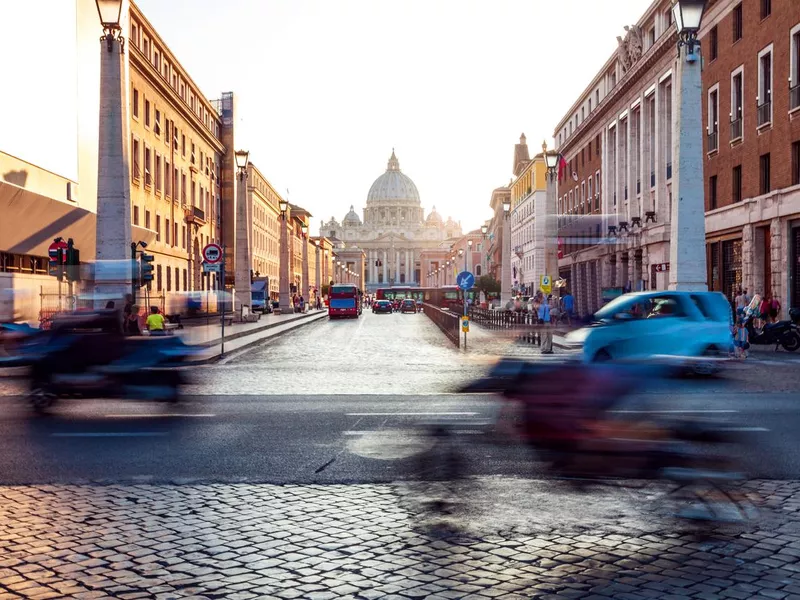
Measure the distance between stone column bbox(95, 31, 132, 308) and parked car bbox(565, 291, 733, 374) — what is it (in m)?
12.5

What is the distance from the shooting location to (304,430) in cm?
1049

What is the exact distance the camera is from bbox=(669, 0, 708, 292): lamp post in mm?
21328

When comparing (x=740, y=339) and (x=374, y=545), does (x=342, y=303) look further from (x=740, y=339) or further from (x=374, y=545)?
(x=374, y=545)

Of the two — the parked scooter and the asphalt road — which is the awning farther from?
the parked scooter

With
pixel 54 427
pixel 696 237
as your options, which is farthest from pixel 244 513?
pixel 696 237

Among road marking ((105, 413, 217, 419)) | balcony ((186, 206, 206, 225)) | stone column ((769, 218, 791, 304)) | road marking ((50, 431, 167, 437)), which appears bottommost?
road marking ((50, 431, 167, 437))

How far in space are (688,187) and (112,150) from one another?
14326mm

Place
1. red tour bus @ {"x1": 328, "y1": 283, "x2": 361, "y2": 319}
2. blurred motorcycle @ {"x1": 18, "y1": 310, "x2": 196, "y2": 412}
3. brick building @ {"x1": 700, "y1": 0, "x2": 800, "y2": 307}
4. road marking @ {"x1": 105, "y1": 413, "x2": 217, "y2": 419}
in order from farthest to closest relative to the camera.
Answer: red tour bus @ {"x1": 328, "y1": 283, "x2": 361, "y2": 319} < brick building @ {"x1": 700, "y1": 0, "x2": 800, "y2": 307} < blurred motorcycle @ {"x1": 18, "y1": 310, "x2": 196, "y2": 412} < road marking @ {"x1": 105, "y1": 413, "x2": 217, "y2": 419}

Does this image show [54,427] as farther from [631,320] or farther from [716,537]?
[631,320]

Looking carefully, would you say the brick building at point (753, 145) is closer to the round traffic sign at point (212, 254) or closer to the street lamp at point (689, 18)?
the street lamp at point (689, 18)

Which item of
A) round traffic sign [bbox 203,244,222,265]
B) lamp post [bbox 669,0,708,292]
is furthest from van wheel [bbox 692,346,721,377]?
round traffic sign [bbox 203,244,222,265]

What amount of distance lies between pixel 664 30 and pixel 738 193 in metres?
13.0

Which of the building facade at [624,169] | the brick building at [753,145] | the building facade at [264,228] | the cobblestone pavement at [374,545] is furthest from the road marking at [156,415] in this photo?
the building facade at [264,228]

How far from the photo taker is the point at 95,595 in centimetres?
471
